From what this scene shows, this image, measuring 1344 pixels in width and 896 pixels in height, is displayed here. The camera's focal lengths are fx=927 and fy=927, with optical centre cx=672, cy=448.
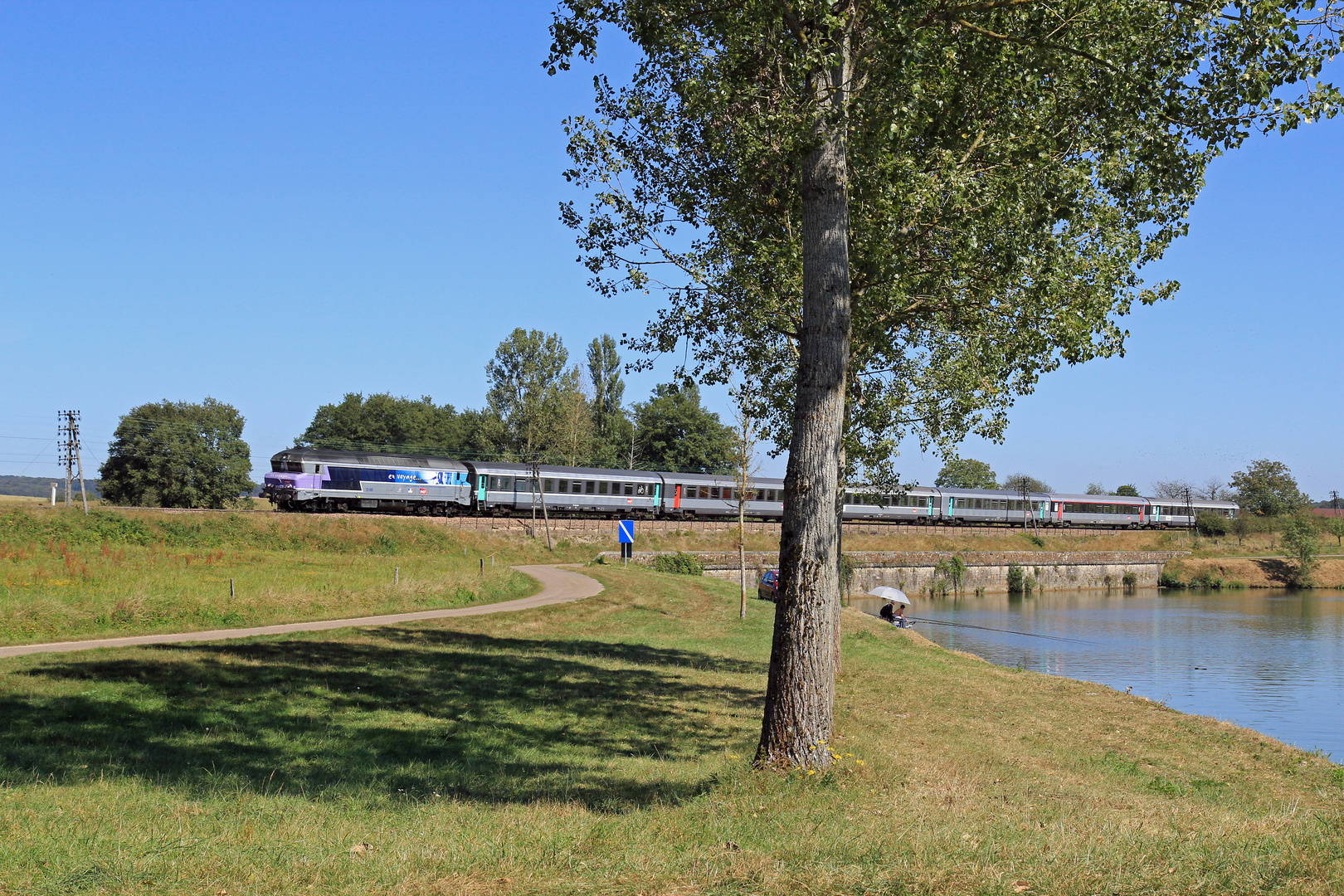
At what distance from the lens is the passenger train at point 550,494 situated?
52.0m

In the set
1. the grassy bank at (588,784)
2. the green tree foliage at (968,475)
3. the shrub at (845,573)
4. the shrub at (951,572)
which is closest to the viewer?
the grassy bank at (588,784)

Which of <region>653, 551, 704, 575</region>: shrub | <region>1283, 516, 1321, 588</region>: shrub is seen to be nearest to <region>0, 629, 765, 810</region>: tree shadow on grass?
<region>653, 551, 704, 575</region>: shrub

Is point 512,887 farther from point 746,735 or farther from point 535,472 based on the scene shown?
point 535,472

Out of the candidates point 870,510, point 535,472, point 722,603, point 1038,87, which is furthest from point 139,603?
point 870,510

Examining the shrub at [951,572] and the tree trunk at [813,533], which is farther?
the shrub at [951,572]

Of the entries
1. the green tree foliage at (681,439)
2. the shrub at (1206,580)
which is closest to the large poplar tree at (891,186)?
the shrub at (1206,580)

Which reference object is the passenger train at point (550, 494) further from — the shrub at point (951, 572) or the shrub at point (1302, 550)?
the shrub at point (1302, 550)

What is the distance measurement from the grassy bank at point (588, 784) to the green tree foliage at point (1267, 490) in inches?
4534

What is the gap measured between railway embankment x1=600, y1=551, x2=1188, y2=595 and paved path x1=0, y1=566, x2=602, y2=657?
58.7 ft

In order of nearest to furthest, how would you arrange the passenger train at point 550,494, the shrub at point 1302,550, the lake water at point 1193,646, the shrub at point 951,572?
1. the lake water at point 1193,646
2. the passenger train at point 550,494
3. the shrub at point 951,572
4. the shrub at point 1302,550

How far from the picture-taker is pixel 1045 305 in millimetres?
14500

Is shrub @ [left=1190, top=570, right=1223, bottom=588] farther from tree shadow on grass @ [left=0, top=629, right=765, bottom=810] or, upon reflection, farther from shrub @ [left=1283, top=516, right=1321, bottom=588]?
tree shadow on grass @ [left=0, top=629, right=765, bottom=810]

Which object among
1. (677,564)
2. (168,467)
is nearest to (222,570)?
(677,564)

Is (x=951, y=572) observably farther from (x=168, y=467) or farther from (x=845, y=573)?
(x=168, y=467)
